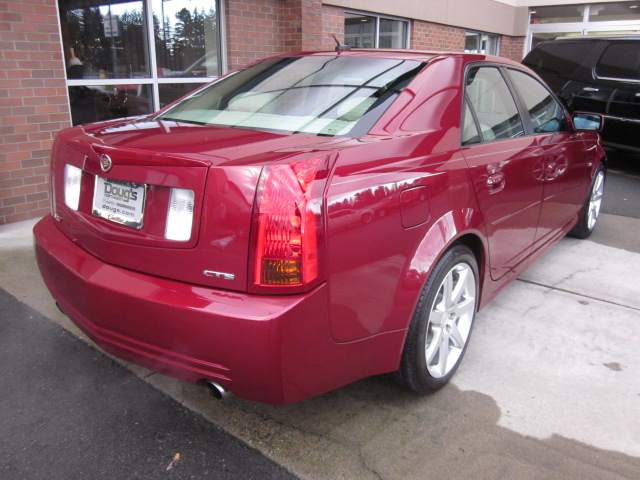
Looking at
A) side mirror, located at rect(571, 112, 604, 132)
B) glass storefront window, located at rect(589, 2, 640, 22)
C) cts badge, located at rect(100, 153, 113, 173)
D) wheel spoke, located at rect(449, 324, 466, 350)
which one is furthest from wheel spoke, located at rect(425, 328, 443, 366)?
glass storefront window, located at rect(589, 2, 640, 22)

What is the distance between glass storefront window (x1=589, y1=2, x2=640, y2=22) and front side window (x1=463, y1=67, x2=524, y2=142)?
13.0m

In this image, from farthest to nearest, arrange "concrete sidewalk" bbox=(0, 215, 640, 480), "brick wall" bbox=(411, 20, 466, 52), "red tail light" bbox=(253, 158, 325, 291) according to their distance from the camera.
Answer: "brick wall" bbox=(411, 20, 466, 52)
"concrete sidewalk" bbox=(0, 215, 640, 480)
"red tail light" bbox=(253, 158, 325, 291)

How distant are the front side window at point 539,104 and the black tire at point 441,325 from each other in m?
1.36

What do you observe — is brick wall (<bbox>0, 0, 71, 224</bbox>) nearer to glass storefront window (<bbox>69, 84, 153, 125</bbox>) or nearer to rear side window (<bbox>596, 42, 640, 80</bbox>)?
glass storefront window (<bbox>69, 84, 153, 125</bbox>)

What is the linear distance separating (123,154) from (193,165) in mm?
342

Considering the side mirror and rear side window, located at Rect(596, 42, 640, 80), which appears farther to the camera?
rear side window, located at Rect(596, 42, 640, 80)

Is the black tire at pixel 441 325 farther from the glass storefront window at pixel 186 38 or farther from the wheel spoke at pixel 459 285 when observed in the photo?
the glass storefront window at pixel 186 38

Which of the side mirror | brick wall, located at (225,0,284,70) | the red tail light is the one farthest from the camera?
brick wall, located at (225,0,284,70)

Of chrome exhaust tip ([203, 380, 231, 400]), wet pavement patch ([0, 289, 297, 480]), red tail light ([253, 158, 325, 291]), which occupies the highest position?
red tail light ([253, 158, 325, 291])

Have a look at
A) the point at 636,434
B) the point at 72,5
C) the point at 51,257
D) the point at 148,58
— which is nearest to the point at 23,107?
the point at 72,5

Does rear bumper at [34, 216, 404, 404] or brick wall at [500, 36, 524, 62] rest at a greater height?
brick wall at [500, 36, 524, 62]

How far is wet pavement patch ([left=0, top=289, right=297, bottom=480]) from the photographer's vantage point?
2.22 meters

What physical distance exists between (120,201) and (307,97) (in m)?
1.04

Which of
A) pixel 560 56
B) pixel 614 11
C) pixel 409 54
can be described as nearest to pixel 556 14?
pixel 614 11
